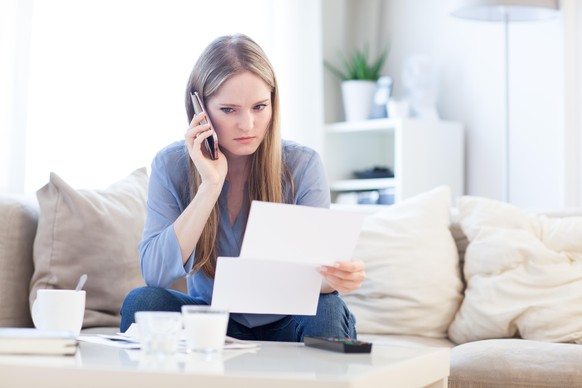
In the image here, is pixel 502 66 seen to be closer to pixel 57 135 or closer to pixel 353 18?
pixel 353 18

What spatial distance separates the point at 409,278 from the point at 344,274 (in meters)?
0.90

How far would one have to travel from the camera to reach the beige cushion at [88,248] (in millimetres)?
2209

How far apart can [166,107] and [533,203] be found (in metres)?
1.64

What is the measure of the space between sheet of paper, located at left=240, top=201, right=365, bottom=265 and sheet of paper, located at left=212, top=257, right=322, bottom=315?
0.34ft

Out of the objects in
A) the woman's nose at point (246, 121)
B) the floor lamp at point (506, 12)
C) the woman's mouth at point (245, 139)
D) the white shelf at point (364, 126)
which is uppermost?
the floor lamp at point (506, 12)

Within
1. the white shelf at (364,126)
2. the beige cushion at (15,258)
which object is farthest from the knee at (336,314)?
the white shelf at (364,126)

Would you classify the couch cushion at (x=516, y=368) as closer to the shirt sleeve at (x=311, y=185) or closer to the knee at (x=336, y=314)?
the knee at (x=336, y=314)

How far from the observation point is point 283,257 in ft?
4.67

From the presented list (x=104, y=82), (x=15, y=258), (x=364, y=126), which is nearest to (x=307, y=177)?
(x=15, y=258)

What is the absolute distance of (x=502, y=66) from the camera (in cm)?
402

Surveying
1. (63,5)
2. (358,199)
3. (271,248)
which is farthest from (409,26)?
(271,248)

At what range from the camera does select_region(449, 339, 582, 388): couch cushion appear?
1.86 metres

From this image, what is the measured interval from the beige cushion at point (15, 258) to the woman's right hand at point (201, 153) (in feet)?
2.08

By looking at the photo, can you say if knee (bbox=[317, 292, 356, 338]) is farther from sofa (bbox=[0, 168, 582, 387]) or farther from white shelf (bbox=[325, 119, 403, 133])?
white shelf (bbox=[325, 119, 403, 133])
